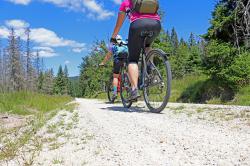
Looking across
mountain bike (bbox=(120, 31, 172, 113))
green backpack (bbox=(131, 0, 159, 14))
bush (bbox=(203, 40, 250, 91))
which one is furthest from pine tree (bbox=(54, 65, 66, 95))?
green backpack (bbox=(131, 0, 159, 14))

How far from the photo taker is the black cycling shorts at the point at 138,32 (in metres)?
5.28

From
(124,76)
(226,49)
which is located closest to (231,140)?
(124,76)

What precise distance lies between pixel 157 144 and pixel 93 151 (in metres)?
0.60

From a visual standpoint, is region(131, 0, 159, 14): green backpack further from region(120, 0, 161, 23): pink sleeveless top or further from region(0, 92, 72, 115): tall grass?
region(0, 92, 72, 115): tall grass

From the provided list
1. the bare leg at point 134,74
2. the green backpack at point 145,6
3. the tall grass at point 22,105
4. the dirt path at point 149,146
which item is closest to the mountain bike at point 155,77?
the bare leg at point 134,74

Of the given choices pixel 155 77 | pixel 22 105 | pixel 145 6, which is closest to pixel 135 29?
pixel 145 6

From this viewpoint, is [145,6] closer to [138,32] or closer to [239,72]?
[138,32]

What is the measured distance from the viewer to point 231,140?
2689 millimetres

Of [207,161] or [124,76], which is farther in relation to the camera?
[124,76]

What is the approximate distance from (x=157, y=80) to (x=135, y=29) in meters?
0.97

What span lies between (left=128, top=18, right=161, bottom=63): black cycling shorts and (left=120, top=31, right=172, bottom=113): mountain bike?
2.9 inches

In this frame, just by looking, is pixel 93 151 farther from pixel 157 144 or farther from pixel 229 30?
pixel 229 30

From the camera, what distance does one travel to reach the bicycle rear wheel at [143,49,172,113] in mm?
5250

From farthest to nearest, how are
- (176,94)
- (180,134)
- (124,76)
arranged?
1. (176,94)
2. (124,76)
3. (180,134)
